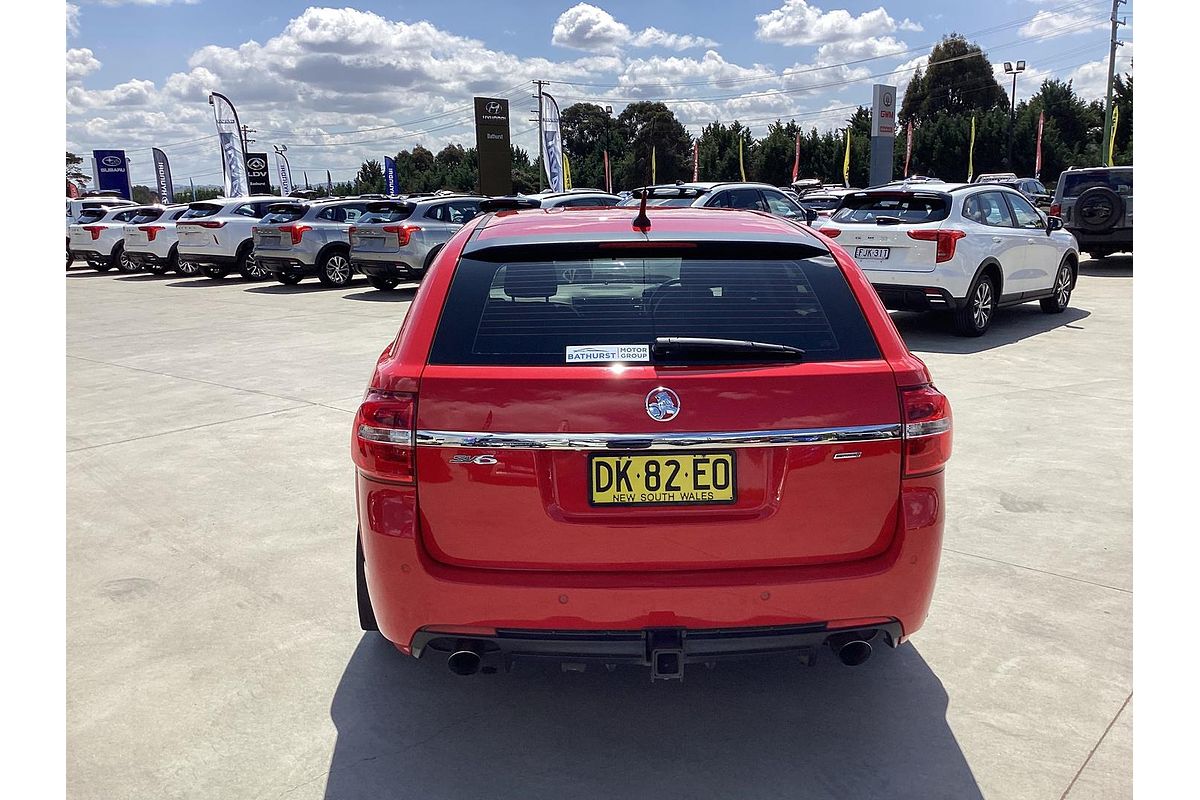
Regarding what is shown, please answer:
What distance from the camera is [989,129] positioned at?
212 ft

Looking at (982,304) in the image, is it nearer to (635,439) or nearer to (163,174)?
(635,439)

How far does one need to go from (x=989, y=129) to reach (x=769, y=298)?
69.2 meters

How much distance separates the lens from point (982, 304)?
35.7 feet

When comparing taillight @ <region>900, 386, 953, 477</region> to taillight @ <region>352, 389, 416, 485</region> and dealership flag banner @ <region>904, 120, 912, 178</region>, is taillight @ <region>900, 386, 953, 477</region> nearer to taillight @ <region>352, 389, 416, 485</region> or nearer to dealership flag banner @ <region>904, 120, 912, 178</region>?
taillight @ <region>352, 389, 416, 485</region>

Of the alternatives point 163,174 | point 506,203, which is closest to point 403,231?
point 506,203

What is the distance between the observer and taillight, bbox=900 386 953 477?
278 cm

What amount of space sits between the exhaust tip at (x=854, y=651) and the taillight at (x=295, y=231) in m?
17.8

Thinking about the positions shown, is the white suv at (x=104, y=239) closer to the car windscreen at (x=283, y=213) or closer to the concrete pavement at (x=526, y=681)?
the car windscreen at (x=283, y=213)

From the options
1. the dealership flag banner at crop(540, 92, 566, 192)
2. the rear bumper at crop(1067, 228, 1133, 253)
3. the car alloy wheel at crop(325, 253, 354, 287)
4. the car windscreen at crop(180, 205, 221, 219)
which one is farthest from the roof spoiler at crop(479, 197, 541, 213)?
the dealership flag banner at crop(540, 92, 566, 192)

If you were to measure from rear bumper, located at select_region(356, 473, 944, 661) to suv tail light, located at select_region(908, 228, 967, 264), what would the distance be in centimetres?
813

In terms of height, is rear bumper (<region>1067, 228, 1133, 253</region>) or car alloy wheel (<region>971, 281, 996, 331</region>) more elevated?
rear bumper (<region>1067, 228, 1133, 253</region>)

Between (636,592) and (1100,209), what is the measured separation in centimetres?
1843

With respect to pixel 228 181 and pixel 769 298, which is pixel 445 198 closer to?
pixel 769 298

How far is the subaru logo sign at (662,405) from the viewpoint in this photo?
8.69ft
